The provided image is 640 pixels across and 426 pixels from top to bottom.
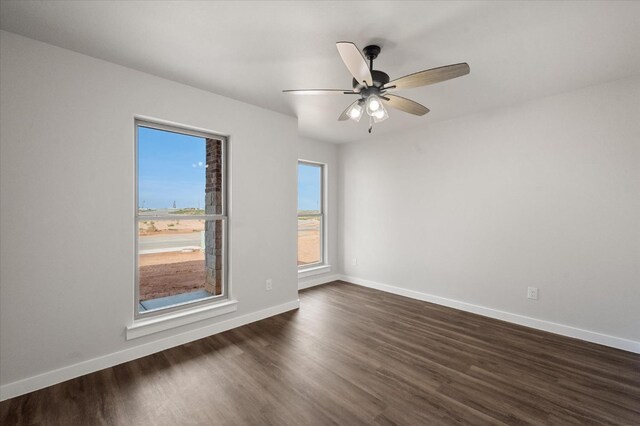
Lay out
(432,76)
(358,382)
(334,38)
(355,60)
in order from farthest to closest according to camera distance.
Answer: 1. (358,382)
2. (334,38)
3. (432,76)
4. (355,60)

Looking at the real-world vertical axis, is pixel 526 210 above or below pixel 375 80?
below

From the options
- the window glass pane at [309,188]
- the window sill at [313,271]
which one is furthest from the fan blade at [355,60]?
the window sill at [313,271]

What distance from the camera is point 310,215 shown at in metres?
5.11

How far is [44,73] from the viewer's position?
215 cm

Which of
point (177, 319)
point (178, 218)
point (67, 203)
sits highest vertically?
point (67, 203)

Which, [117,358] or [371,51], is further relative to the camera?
[117,358]

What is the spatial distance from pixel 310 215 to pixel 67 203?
342 cm

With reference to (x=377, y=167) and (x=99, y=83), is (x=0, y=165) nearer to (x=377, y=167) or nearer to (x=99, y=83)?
(x=99, y=83)

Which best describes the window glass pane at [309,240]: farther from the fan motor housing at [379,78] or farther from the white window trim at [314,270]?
the fan motor housing at [379,78]

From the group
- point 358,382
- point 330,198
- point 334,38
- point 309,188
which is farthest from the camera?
point 330,198

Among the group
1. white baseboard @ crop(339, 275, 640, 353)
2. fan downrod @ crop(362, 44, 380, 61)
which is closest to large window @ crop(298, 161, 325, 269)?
white baseboard @ crop(339, 275, 640, 353)

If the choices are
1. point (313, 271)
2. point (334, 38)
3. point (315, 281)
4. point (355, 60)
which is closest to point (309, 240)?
point (313, 271)

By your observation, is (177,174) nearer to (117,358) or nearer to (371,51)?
(117,358)

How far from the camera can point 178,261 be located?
9.87 ft
